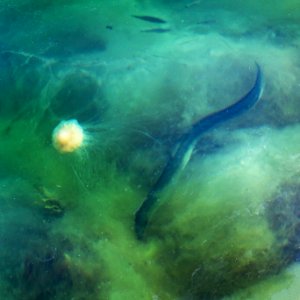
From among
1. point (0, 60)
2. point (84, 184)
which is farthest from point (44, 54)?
point (84, 184)

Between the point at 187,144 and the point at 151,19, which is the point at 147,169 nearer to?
the point at 187,144

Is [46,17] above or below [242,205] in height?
above

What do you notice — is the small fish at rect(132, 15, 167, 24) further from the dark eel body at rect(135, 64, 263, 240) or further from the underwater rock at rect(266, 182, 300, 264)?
the underwater rock at rect(266, 182, 300, 264)

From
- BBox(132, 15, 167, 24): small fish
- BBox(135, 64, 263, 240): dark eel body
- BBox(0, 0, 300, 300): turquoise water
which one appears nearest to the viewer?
BBox(0, 0, 300, 300): turquoise water

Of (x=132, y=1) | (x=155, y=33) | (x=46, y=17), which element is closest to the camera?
(x=155, y=33)

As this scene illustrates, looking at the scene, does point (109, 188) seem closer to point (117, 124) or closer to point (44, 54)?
point (117, 124)

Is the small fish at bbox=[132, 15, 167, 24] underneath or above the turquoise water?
above

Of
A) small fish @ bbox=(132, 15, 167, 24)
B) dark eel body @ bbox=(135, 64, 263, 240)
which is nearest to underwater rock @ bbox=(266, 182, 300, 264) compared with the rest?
dark eel body @ bbox=(135, 64, 263, 240)
